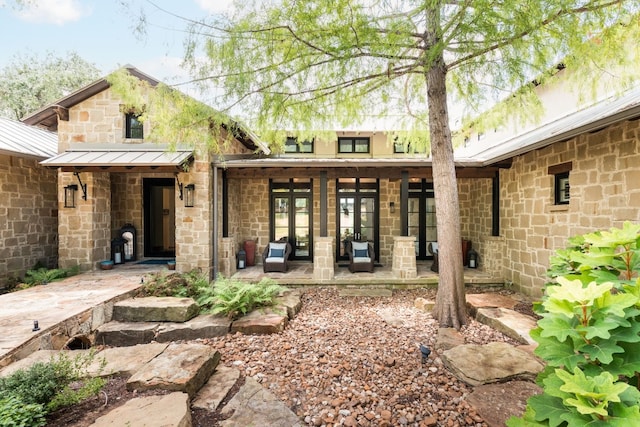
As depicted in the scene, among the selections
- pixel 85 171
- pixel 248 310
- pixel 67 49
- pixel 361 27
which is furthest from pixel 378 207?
pixel 67 49

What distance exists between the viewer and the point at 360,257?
24.1ft

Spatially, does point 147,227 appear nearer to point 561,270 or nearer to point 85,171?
point 85,171

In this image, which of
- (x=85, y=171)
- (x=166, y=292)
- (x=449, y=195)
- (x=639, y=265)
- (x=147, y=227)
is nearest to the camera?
(x=639, y=265)

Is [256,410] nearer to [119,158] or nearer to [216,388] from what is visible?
[216,388]

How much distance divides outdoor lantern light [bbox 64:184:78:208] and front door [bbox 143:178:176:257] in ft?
5.83

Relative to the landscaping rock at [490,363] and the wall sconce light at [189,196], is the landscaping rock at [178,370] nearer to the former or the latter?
the landscaping rock at [490,363]

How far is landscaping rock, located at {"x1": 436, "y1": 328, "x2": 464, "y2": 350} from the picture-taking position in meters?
3.46

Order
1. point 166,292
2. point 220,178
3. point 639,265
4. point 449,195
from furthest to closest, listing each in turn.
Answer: point 220,178
point 166,292
point 449,195
point 639,265

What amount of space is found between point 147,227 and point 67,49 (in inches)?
559

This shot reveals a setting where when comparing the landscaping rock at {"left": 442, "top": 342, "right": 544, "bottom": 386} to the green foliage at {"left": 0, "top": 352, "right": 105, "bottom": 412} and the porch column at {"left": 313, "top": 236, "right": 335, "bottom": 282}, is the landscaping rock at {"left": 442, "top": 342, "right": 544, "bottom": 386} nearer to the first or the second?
the green foliage at {"left": 0, "top": 352, "right": 105, "bottom": 412}

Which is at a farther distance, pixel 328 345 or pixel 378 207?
pixel 378 207

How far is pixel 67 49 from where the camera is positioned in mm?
15305

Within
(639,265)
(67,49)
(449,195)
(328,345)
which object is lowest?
(328,345)

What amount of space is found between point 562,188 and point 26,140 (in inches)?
454
